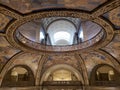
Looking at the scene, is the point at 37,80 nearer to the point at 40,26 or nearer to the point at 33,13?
the point at 40,26

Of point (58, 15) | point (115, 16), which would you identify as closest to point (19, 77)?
point (58, 15)

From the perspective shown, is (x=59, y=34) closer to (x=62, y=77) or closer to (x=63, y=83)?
(x=62, y=77)

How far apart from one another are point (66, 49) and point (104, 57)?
3.36m

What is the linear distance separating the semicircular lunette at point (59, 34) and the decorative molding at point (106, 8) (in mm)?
2629

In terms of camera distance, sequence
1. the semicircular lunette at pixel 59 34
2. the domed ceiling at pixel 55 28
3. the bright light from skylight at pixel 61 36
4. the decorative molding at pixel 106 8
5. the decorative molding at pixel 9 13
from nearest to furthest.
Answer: the decorative molding at pixel 106 8 → the domed ceiling at pixel 55 28 → the decorative molding at pixel 9 13 → the semicircular lunette at pixel 59 34 → the bright light from skylight at pixel 61 36

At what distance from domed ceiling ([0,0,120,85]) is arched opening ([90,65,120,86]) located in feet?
2.07

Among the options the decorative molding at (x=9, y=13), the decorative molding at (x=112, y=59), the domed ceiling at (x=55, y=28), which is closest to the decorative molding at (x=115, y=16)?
the domed ceiling at (x=55, y=28)

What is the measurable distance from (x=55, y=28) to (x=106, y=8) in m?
11.6

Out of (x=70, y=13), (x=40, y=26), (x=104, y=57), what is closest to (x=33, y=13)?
(x=70, y=13)

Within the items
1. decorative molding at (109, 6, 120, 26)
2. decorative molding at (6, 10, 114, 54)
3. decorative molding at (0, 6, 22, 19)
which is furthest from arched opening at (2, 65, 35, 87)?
decorative molding at (109, 6, 120, 26)

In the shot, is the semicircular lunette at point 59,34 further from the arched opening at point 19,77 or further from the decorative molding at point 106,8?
the arched opening at point 19,77

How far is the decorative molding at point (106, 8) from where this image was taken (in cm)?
830

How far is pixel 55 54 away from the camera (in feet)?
48.3

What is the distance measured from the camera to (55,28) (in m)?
20.1
